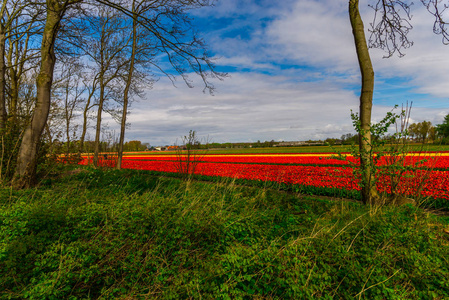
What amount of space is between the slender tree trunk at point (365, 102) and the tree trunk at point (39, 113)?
745 centimetres

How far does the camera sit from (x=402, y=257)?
2.77 meters

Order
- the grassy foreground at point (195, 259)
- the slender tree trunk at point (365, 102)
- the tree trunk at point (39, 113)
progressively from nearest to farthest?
the grassy foreground at point (195, 259) < the slender tree trunk at point (365, 102) < the tree trunk at point (39, 113)

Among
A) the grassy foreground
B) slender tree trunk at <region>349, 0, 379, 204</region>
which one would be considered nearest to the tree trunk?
the grassy foreground

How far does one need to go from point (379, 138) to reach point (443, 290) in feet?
11.1

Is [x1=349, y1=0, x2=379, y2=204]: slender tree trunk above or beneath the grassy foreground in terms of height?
above

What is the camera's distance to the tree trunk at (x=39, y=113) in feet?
20.6

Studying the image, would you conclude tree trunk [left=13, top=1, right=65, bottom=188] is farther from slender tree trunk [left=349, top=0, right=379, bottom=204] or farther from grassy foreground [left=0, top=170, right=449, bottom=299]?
slender tree trunk [left=349, top=0, right=379, bottom=204]

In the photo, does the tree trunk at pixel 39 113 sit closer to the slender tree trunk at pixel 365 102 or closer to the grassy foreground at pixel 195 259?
the grassy foreground at pixel 195 259

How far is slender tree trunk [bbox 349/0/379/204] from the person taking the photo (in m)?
5.18

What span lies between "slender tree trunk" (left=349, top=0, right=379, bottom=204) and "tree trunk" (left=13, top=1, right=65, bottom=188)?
7453 millimetres

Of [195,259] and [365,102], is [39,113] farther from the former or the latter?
[365,102]

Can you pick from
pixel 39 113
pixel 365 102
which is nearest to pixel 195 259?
pixel 365 102

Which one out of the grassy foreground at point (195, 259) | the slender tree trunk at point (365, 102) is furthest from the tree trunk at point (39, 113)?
the slender tree trunk at point (365, 102)

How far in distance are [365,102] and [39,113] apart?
8.24 m
